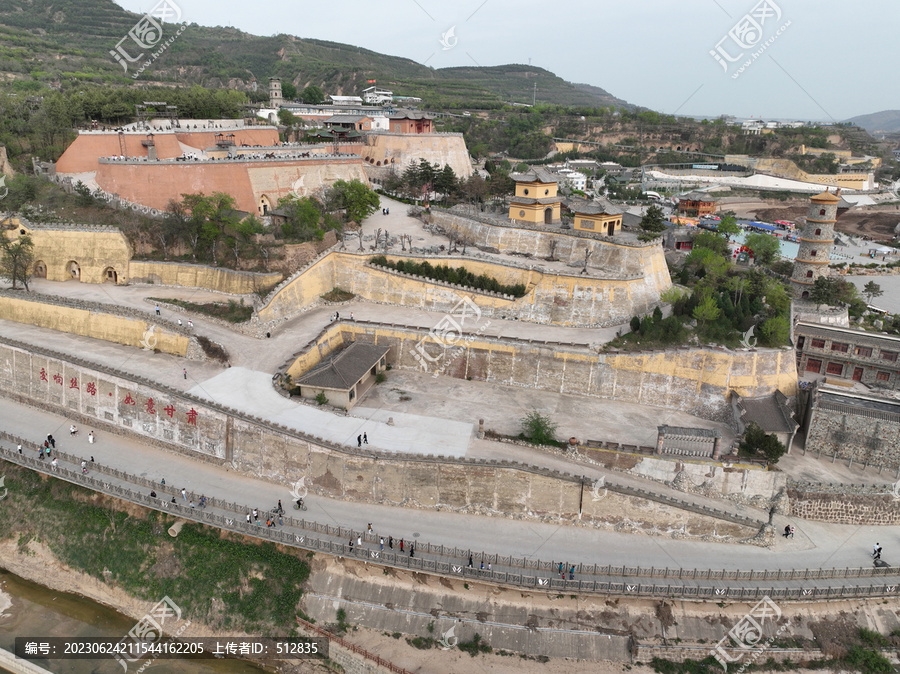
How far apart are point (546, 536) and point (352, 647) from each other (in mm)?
8667

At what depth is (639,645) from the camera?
21.1 metres

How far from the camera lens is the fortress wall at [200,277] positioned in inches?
1419

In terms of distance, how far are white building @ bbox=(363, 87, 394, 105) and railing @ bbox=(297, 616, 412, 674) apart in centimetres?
7996

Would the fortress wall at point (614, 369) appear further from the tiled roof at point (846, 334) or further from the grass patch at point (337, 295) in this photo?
the grass patch at point (337, 295)

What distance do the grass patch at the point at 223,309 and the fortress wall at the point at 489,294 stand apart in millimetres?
1300

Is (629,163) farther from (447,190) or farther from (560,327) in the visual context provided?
(560,327)

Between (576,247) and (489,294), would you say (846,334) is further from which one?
(489,294)

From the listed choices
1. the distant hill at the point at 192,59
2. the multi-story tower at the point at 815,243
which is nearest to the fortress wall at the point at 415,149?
the multi-story tower at the point at 815,243

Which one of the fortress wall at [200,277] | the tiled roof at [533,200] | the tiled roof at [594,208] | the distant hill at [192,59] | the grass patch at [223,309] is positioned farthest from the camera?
the distant hill at [192,59]

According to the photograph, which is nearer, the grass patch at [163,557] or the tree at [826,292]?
the grass patch at [163,557]

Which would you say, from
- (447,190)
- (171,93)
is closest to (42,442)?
(447,190)

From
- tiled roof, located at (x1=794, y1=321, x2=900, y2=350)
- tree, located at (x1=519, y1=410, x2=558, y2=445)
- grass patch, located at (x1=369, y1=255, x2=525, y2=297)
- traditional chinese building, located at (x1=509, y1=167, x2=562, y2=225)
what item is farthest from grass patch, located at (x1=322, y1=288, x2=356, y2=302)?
tiled roof, located at (x1=794, y1=321, x2=900, y2=350)

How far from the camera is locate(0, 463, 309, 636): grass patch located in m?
22.8

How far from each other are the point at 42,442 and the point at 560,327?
27.9 meters
